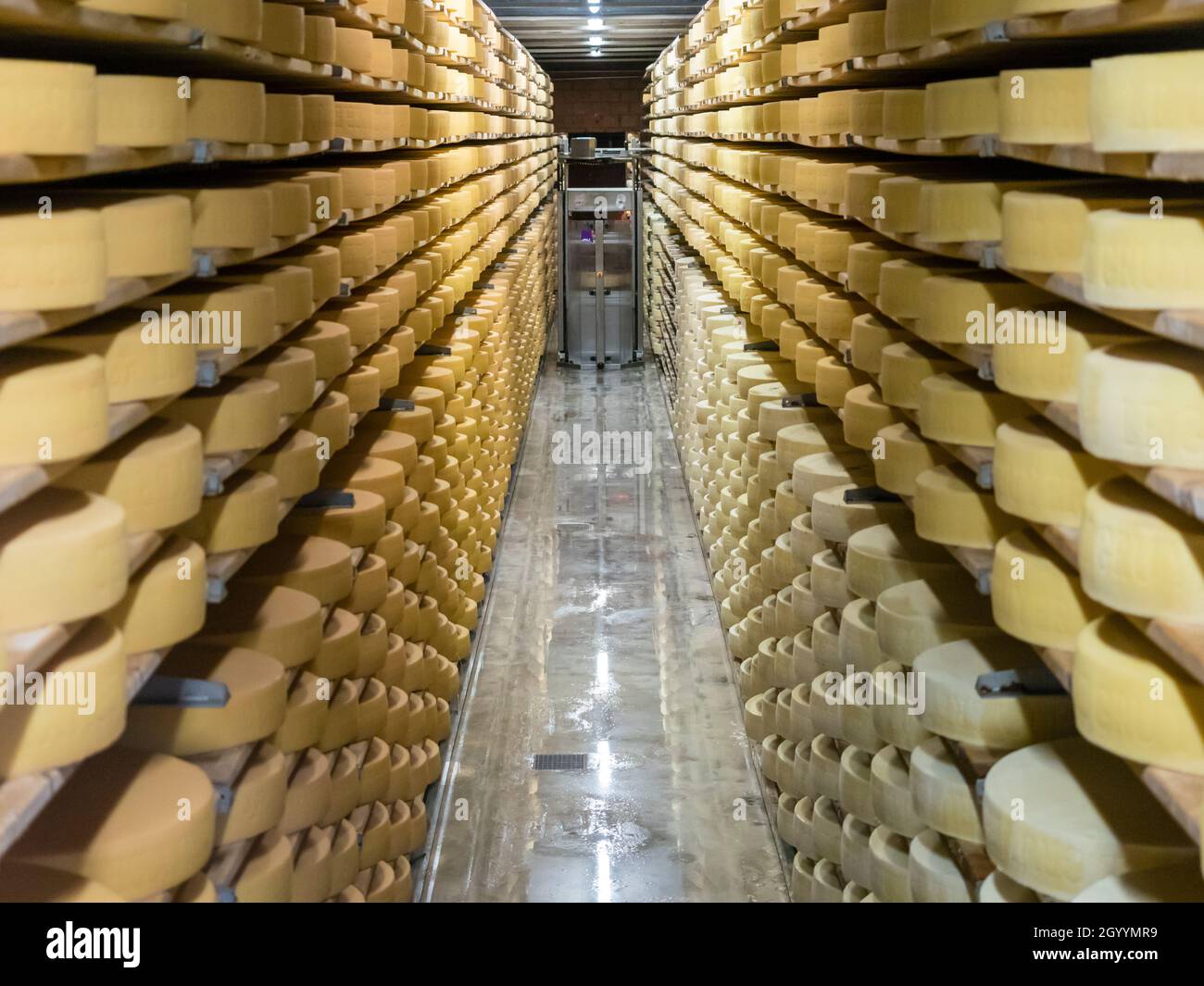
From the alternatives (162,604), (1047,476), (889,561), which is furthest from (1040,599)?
(162,604)

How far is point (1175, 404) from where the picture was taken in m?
2.24

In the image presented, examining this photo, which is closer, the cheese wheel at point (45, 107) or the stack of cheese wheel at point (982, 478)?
the cheese wheel at point (45, 107)

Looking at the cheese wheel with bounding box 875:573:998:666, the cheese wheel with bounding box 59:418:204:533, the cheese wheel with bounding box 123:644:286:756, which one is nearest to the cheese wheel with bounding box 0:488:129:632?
the cheese wheel with bounding box 59:418:204:533

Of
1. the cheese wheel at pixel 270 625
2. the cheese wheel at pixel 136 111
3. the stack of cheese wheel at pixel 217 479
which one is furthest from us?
the cheese wheel at pixel 270 625

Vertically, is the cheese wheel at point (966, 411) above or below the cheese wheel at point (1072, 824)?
above

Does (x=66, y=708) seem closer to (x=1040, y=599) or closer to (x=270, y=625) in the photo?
(x=270, y=625)

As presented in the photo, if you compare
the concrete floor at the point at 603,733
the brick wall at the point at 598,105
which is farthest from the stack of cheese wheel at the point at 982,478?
the brick wall at the point at 598,105

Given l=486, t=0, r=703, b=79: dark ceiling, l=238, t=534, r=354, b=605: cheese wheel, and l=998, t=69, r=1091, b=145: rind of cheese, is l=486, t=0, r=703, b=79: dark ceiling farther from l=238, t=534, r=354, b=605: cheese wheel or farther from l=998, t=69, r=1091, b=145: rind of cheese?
l=998, t=69, r=1091, b=145: rind of cheese

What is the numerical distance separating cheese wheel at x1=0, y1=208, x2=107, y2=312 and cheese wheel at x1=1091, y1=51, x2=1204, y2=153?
153cm

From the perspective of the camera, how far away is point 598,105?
25219mm

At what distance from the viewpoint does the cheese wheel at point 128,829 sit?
2.50m

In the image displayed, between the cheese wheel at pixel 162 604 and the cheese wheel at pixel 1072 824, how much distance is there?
4.92 feet

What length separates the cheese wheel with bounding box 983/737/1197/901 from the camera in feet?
8.32

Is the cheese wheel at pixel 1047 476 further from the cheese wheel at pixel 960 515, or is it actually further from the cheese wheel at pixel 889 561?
the cheese wheel at pixel 889 561
